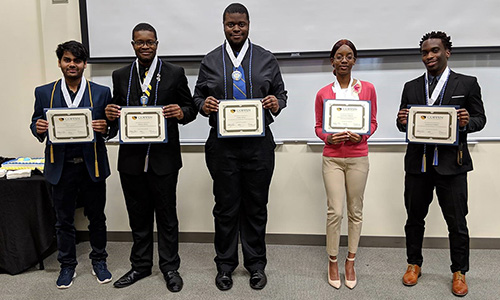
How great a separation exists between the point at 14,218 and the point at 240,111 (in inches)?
74.3

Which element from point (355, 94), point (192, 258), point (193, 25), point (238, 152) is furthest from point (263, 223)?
point (193, 25)

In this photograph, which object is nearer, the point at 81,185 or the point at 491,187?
the point at 81,185

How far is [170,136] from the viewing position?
8.06 ft

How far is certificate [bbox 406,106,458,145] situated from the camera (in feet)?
7.30

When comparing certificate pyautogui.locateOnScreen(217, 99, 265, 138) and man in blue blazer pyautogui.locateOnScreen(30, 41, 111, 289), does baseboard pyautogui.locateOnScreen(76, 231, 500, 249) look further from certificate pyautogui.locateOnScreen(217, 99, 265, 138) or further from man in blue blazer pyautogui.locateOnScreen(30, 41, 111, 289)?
certificate pyautogui.locateOnScreen(217, 99, 265, 138)

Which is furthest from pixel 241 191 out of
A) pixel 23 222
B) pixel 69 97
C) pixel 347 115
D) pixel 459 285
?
pixel 23 222

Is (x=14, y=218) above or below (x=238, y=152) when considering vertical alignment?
below

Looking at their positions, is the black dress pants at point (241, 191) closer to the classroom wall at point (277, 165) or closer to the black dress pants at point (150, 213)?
the black dress pants at point (150, 213)

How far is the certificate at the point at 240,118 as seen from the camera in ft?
7.50

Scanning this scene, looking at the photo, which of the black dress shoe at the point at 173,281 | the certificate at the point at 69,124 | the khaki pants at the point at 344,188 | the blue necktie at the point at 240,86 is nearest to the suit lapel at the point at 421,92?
the khaki pants at the point at 344,188

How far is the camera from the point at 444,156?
2320 mm

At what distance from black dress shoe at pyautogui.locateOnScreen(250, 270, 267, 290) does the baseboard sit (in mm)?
748

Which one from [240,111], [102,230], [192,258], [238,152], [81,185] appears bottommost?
[192,258]

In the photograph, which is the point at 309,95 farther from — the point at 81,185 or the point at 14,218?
the point at 14,218
